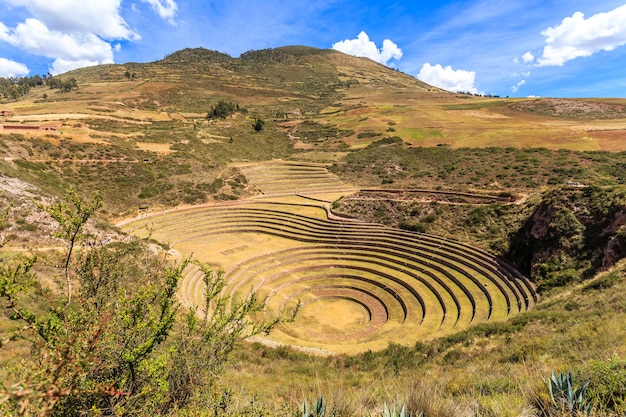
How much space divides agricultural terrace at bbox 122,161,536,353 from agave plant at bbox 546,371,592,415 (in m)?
8.86

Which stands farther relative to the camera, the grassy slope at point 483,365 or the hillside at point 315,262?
the hillside at point 315,262

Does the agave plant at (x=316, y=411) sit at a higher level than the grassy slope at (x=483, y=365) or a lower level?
higher

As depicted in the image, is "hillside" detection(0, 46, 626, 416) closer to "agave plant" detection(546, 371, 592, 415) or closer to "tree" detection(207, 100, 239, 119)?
"agave plant" detection(546, 371, 592, 415)

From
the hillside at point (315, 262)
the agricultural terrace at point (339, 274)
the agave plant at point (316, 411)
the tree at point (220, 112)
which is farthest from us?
the tree at point (220, 112)

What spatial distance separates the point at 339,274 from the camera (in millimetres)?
22672

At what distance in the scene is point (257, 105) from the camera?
340ft

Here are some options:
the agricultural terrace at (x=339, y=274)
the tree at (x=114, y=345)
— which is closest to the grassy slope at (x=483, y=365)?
the tree at (x=114, y=345)

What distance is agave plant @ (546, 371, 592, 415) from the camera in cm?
419

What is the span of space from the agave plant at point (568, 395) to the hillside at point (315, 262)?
0.30m

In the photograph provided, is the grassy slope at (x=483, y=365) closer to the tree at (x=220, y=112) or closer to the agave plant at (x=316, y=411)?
the agave plant at (x=316, y=411)

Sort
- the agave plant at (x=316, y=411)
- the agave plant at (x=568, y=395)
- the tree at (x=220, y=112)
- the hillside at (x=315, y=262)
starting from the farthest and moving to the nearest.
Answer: the tree at (x=220, y=112), the hillside at (x=315, y=262), the agave plant at (x=316, y=411), the agave plant at (x=568, y=395)

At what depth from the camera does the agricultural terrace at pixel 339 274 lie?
1664cm

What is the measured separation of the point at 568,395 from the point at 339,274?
61.0 ft

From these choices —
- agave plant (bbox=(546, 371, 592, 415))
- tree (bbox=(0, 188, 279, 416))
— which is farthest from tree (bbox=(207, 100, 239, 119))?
agave plant (bbox=(546, 371, 592, 415))
